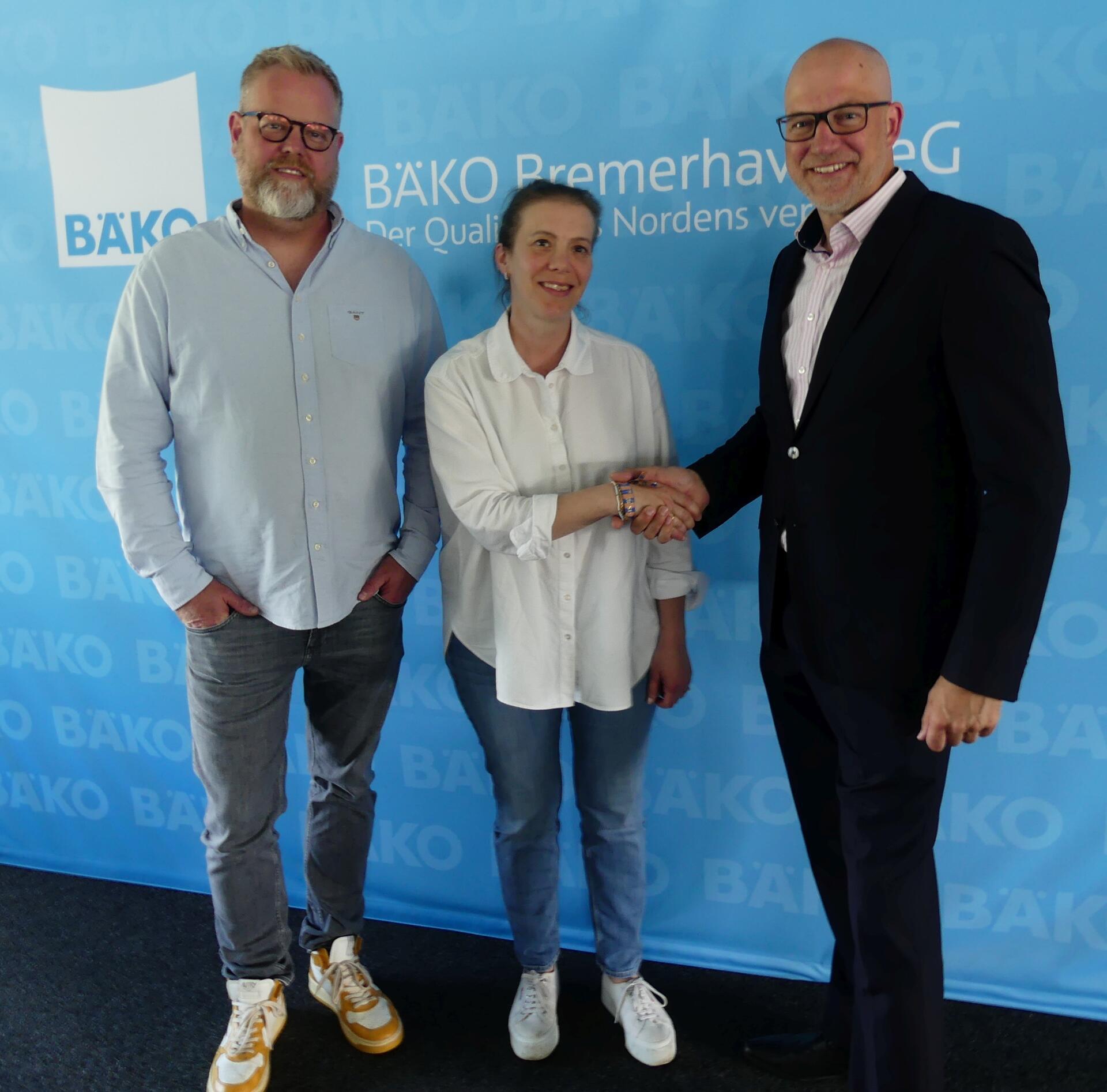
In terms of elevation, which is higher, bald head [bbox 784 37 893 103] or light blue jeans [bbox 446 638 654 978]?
bald head [bbox 784 37 893 103]

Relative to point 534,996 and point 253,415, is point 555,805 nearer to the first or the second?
point 534,996

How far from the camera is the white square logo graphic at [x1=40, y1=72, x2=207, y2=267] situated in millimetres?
2258

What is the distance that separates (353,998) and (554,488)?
1.21 m

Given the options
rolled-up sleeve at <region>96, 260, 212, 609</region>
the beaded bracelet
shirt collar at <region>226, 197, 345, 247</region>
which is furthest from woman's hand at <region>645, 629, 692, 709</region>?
shirt collar at <region>226, 197, 345, 247</region>

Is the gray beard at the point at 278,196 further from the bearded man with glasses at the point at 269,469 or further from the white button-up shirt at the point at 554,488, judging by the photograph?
the white button-up shirt at the point at 554,488

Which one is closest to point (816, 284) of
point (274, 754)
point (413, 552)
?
point (413, 552)

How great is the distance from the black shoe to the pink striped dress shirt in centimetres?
127

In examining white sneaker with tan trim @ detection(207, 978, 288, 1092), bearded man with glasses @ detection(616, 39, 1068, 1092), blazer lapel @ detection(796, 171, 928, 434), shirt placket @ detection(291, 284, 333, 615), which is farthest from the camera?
white sneaker with tan trim @ detection(207, 978, 288, 1092)

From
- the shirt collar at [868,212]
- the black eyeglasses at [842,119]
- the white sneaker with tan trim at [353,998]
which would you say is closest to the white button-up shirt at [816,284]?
the shirt collar at [868,212]

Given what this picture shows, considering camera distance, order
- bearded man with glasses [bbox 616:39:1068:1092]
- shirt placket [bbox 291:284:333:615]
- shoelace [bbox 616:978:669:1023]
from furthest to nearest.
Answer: shoelace [bbox 616:978:669:1023], shirt placket [bbox 291:284:333:615], bearded man with glasses [bbox 616:39:1068:1092]

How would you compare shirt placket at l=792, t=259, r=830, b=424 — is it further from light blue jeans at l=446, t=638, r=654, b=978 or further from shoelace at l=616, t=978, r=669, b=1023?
shoelace at l=616, t=978, r=669, b=1023

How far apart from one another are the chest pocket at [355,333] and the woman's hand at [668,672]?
2.58 feet

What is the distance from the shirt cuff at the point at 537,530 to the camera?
5.30 ft

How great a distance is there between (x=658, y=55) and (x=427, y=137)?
1.76 feet
